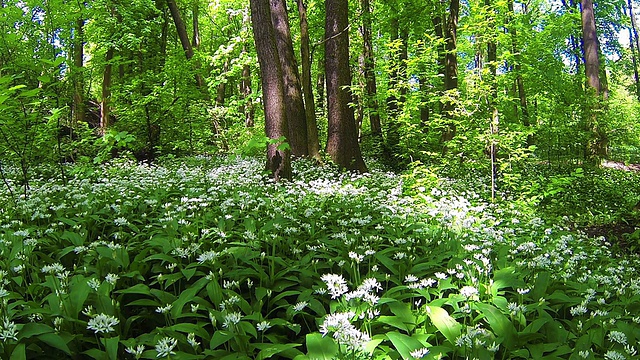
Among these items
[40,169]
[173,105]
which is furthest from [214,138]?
[40,169]

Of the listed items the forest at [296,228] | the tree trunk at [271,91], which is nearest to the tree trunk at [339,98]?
the forest at [296,228]

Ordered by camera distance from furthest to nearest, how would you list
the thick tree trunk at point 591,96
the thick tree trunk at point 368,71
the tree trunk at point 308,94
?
1. the thick tree trunk at point 368,71
2. the tree trunk at point 308,94
3. the thick tree trunk at point 591,96

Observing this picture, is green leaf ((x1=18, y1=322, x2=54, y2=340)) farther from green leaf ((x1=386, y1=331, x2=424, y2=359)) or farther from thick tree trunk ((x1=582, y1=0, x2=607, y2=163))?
thick tree trunk ((x1=582, y1=0, x2=607, y2=163))

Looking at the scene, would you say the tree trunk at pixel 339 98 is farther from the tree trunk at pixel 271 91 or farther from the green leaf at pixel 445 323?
the green leaf at pixel 445 323

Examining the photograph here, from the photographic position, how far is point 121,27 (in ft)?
Answer: 36.8

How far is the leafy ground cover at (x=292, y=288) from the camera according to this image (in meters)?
2.02

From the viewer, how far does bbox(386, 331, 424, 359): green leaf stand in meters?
1.91

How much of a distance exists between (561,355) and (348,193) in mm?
3712

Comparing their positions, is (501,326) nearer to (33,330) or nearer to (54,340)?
(54,340)

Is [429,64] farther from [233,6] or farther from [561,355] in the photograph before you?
[233,6]

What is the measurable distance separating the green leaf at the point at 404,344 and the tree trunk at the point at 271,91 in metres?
4.58

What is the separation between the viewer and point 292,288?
2900 millimetres

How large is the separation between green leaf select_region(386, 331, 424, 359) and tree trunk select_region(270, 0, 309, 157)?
22.6ft

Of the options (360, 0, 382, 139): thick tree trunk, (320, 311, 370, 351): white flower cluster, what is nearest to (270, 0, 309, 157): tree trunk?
(360, 0, 382, 139): thick tree trunk
